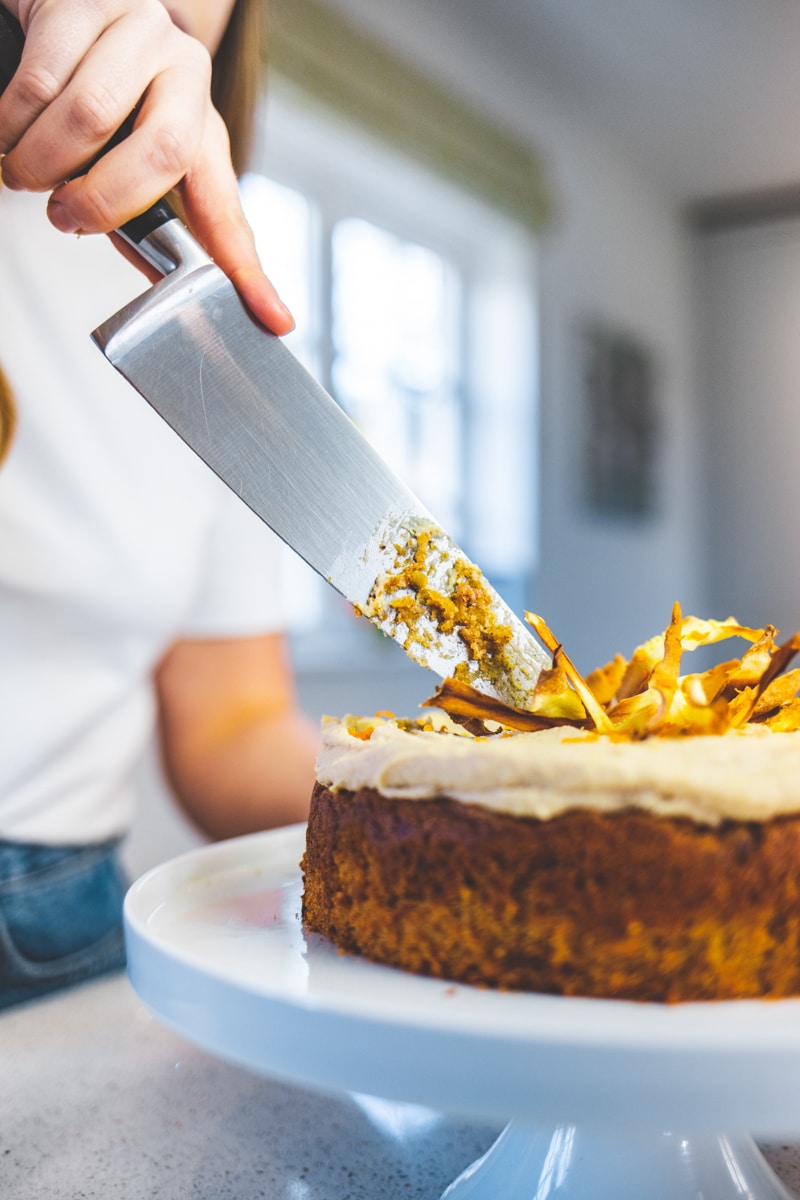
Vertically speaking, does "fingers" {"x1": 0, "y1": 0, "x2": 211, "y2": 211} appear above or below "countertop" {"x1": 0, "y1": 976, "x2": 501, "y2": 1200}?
above

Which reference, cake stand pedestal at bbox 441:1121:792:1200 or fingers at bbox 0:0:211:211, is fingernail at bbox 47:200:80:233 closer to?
fingers at bbox 0:0:211:211

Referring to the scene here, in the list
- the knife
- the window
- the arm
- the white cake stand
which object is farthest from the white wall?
the white cake stand

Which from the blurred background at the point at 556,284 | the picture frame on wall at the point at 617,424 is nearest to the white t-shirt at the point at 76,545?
the blurred background at the point at 556,284

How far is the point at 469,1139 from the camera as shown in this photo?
642 millimetres

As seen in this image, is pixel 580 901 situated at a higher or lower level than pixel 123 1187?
higher

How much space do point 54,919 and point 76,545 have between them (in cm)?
41

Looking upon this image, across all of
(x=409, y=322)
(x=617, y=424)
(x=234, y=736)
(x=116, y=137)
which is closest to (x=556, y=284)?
(x=617, y=424)

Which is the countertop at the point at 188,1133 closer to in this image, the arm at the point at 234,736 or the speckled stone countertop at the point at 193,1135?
the speckled stone countertop at the point at 193,1135

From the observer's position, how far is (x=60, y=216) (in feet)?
1.98

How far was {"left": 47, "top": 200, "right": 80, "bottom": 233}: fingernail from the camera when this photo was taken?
0.60 m

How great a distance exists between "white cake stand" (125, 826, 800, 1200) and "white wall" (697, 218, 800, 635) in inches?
216

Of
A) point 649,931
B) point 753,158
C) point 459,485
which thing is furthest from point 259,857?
point 753,158

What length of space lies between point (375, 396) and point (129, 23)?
286 centimetres

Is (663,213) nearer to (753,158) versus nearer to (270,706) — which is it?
(753,158)
